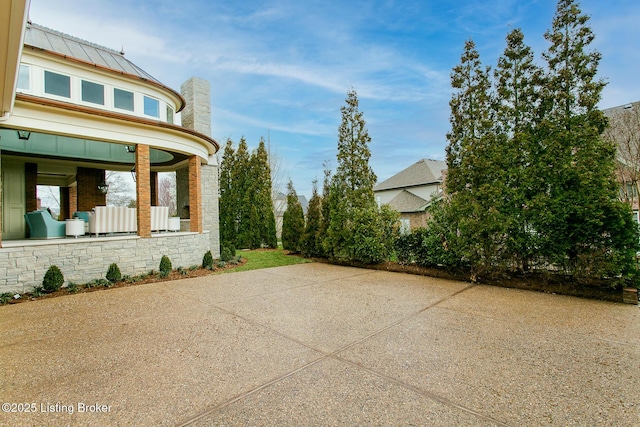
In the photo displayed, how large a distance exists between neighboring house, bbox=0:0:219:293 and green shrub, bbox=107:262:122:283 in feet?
0.80

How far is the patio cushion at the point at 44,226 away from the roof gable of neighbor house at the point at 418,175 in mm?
22296

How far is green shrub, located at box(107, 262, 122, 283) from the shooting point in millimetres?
7371

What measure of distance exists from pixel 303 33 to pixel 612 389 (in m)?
11.7

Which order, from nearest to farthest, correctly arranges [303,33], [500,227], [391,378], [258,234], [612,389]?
[612,389] → [391,378] → [500,227] → [303,33] → [258,234]

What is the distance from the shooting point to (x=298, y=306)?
5477 millimetres

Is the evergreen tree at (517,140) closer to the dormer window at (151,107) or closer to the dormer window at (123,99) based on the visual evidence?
the dormer window at (151,107)

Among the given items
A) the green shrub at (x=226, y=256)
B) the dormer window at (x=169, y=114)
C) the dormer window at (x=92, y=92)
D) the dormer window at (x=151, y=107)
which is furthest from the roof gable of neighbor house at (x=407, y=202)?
the dormer window at (x=92, y=92)

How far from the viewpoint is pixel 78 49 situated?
10188mm

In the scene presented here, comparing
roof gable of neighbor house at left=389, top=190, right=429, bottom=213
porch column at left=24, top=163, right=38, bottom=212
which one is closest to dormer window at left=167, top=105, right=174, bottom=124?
porch column at left=24, top=163, right=38, bottom=212

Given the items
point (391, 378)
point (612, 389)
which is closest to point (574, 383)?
point (612, 389)

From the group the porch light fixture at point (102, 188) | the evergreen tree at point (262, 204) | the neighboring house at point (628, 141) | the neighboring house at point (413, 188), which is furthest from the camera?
the neighboring house at point (413, 188)

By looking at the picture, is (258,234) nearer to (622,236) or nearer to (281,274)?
(281,274)

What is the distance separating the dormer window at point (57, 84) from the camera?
27.0ft

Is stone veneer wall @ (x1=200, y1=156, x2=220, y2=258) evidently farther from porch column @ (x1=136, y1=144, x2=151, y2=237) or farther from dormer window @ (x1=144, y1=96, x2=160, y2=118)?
porch column @ (x1=136, y1=144, x2=151, y2=237)
